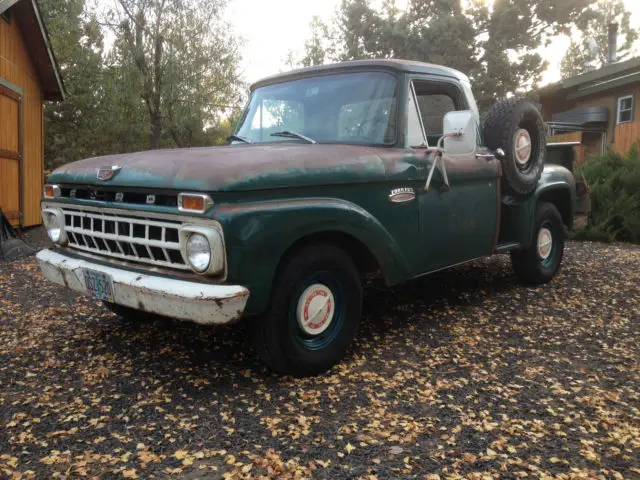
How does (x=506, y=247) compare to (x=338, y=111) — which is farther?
(x=506, y=247)

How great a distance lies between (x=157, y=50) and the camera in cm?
1958

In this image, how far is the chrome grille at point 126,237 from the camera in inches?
122

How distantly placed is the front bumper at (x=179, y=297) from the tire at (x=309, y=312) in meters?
0.32

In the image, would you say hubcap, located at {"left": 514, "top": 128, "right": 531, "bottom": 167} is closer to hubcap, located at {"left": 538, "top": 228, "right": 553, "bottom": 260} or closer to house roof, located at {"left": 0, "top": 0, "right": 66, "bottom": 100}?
hubcap, located at {"left": 538, "top": 228, "right": 553, "bottom": 260}

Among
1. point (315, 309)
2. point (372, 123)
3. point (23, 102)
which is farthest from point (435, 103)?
point (23, 102)

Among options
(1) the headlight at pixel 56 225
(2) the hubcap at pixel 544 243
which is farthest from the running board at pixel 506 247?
(1) the headlight at pixel 56 225

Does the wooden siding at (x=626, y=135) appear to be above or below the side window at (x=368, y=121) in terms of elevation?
above

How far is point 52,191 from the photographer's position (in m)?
3.91

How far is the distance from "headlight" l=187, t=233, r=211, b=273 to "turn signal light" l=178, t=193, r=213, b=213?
14 centimetres

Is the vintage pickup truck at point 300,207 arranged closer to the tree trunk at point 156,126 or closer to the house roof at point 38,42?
the house roof at point 38,42

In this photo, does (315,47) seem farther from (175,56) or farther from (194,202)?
(194,202)

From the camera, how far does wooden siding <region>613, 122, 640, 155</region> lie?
1659 cm

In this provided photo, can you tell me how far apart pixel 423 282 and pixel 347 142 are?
266 cm

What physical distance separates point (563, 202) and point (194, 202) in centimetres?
478
